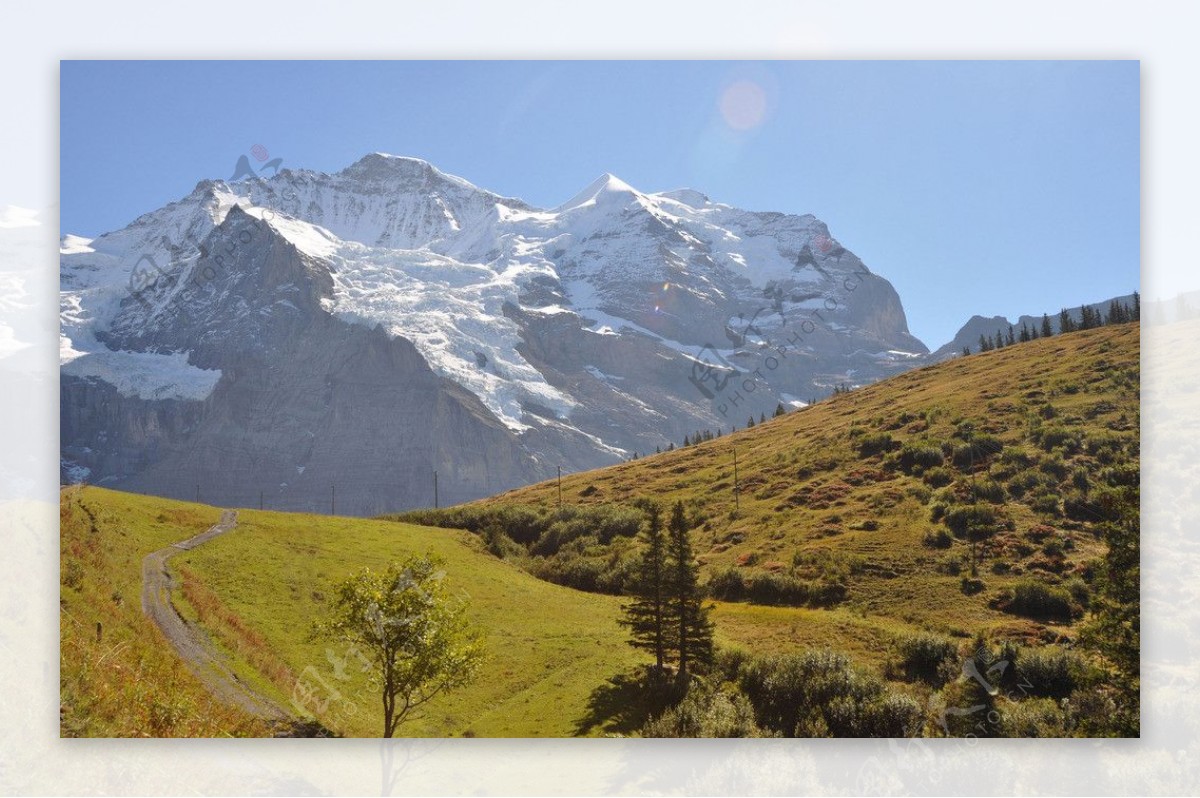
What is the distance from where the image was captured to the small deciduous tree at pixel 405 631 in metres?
13.5

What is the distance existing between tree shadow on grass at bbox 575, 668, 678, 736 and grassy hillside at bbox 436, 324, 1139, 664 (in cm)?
435

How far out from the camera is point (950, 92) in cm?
1599

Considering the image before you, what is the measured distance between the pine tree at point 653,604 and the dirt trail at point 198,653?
23.3ft

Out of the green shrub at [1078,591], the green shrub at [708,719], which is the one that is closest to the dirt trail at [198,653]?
the green shrub at [708,719]

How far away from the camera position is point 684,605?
16.8 metres

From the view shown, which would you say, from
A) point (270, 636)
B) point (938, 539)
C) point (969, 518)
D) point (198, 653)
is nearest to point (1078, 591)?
point (938, 539)

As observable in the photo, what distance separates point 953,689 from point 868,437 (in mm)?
26430

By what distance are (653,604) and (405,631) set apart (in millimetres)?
5794

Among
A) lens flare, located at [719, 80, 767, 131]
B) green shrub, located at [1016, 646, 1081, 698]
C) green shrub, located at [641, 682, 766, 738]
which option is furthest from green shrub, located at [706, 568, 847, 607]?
lens flare, located at [719, 80, 767, 131]

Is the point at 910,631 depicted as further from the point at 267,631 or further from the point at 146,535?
the point at 146,535

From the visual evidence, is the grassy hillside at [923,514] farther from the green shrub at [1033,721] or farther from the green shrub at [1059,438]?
the green shrub at [1033,721]

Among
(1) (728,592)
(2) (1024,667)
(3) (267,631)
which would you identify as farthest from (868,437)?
(3) (267,631)

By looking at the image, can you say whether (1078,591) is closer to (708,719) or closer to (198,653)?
(708,719)

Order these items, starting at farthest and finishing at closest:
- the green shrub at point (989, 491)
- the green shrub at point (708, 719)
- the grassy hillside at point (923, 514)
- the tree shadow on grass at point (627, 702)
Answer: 1. the green shrub at point (989, 491)
2. the grassy hillside at point (923, 514)
3. the tree shadow on grass at point (627, 702)
4. the green shrub at point (708, 719)
